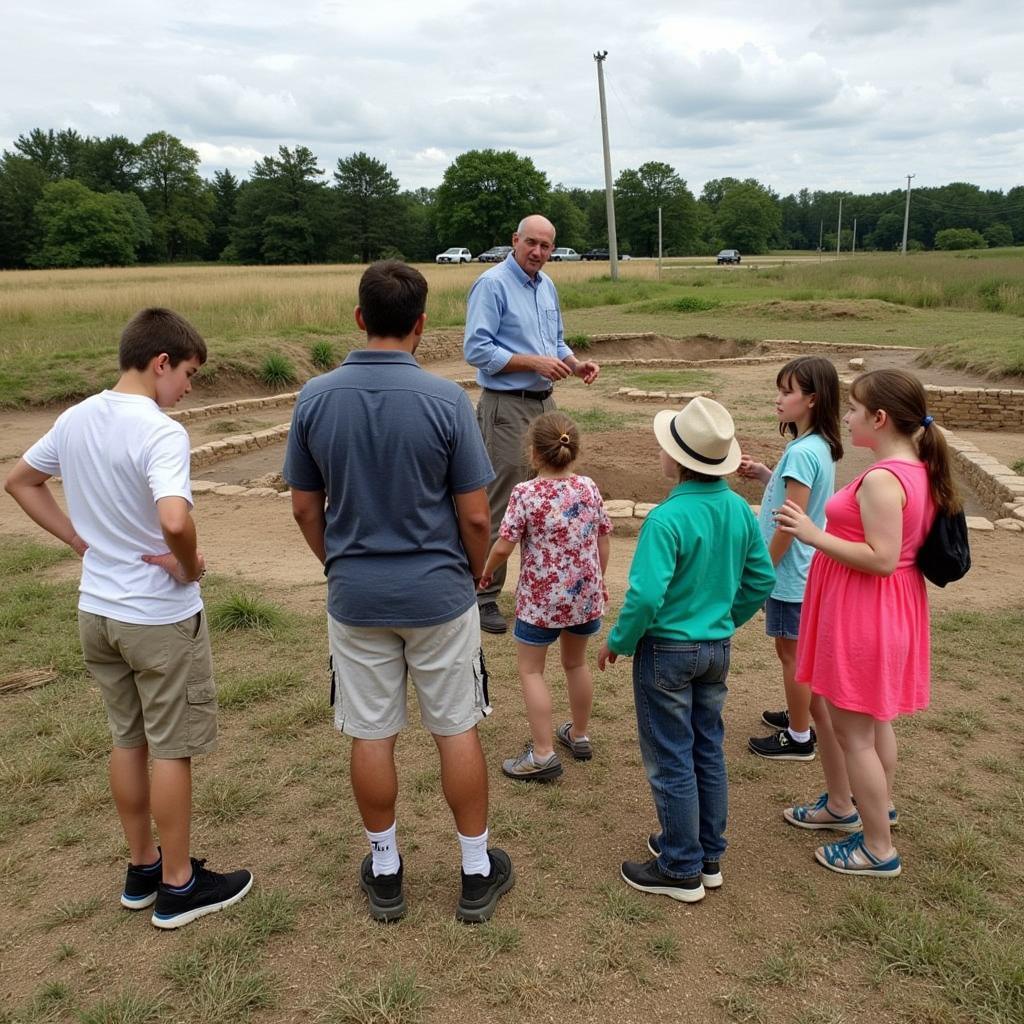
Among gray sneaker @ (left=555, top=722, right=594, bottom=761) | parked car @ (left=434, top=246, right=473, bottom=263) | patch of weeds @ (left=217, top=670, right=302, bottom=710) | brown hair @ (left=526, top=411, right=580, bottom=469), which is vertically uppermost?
parked car @ (left=434, top=246, right=473, bottom=263)

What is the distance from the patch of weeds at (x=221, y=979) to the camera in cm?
218

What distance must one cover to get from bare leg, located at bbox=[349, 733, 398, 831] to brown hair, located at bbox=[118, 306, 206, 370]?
122 centimetres

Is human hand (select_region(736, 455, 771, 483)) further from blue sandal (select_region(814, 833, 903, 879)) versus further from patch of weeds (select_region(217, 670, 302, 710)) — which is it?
patch of weeds (select_region(217, 670, 302, 710))

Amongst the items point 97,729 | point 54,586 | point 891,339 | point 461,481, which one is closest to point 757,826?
point 461,481

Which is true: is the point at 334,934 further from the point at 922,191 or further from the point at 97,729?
the point at 922,191

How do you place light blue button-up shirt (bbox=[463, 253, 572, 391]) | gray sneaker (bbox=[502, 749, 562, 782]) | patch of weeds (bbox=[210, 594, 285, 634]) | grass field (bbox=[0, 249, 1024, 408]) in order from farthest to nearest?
grass field (bbox=[0, 249, 1024, 408])
patch of weeds (bbox=[210, 594, 285, 634])
light blue button-up shirt (bbox=[463, 253, 572, 391])
gray sneaker (bbox=[502, 749, 562, 782])

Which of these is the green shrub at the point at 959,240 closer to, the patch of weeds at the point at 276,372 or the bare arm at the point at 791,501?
the patch of weeds at the point at 276,372

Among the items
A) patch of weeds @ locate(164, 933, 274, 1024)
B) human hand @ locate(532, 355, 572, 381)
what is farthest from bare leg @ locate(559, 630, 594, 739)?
human hand @ locate(532, 355, 572, 381)

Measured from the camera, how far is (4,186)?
6284 centimetres

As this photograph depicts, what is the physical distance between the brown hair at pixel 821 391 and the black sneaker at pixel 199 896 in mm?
2326

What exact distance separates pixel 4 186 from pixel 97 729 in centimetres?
7358

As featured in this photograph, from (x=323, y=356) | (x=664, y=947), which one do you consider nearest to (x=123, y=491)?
(x=664, y=947)

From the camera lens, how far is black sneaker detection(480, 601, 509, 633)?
4879 millimetres

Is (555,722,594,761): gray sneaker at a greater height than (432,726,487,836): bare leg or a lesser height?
lesser
